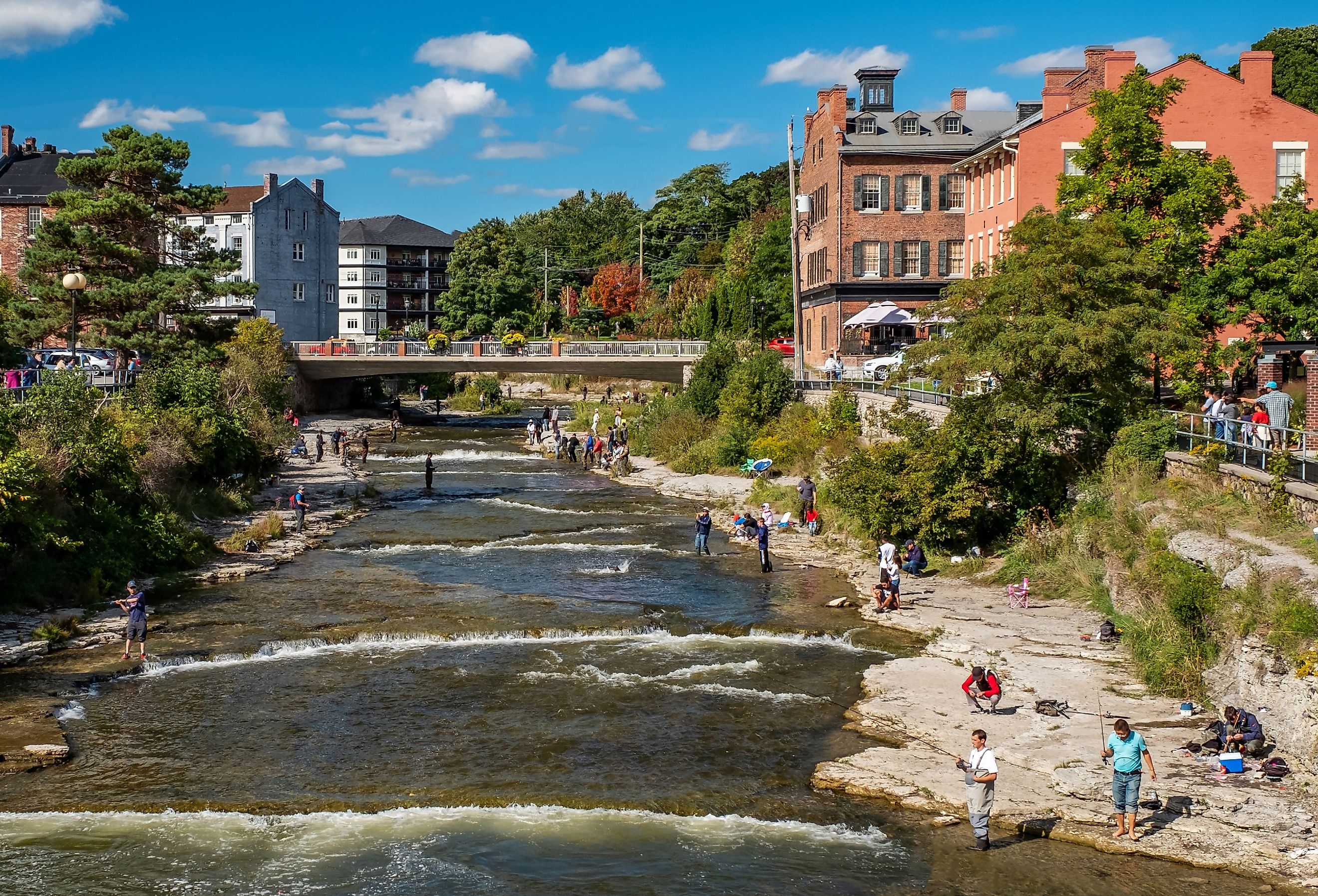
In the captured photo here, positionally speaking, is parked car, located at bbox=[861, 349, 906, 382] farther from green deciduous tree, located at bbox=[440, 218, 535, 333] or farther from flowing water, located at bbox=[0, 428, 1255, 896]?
green deciduous tree, located at bbox=[440, 218, 535, 333]

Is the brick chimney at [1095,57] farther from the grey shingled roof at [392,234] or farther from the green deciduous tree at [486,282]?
the grey shingled roof at [392,234]

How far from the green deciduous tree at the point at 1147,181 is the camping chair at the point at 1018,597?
492 inches

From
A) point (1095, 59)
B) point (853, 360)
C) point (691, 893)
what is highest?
point (1095, 59)

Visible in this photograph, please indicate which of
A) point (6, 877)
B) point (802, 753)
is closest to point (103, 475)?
point (6, 877)

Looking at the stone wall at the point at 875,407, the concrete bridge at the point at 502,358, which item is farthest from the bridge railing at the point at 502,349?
the stone wall at the point at 875,407

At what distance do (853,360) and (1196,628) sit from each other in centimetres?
4086

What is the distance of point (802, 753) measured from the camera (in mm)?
19031

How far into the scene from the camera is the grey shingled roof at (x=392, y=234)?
446 ft

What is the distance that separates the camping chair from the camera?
2728cm

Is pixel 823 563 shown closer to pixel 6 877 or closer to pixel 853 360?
pixel 6 877

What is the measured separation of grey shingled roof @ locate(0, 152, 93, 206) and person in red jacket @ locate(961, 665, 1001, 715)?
2778 inches

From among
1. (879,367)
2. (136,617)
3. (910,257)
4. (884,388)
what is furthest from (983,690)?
(910,257)

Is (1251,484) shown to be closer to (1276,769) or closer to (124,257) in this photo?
(1276,769)

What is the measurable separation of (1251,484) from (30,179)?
252 ft
